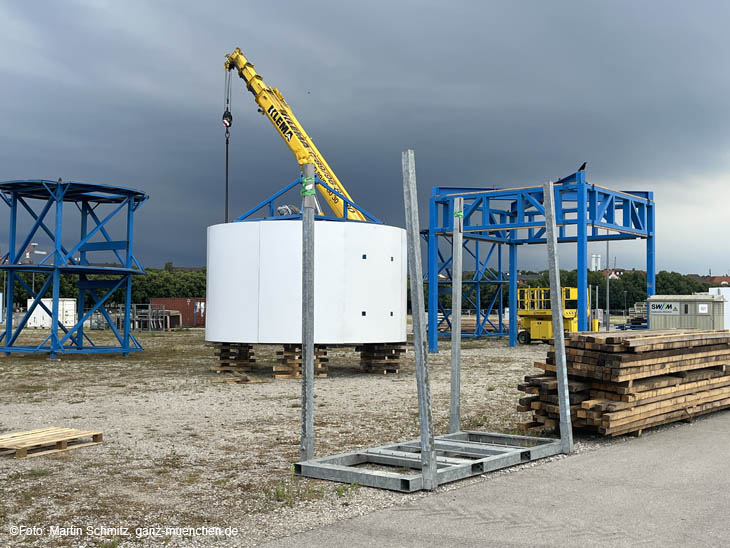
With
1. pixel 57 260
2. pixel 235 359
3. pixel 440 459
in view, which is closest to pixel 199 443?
pixel 440 459

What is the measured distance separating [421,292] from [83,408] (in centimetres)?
863

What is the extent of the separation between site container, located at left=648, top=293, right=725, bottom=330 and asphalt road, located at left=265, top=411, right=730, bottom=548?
1851cm

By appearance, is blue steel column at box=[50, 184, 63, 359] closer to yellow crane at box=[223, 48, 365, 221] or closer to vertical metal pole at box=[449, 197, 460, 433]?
yellow crane at box=[223, 48, 365, 221]

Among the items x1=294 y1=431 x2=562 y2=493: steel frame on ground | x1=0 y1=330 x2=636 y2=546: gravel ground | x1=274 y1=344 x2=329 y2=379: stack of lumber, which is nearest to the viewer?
x1=0 y1=330 x2=636 y2=546: gravel ground

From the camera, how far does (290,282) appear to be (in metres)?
18.4

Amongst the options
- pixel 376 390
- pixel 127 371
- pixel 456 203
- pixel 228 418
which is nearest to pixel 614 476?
pixel 456 203

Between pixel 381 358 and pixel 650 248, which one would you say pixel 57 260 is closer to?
pixel 381 358

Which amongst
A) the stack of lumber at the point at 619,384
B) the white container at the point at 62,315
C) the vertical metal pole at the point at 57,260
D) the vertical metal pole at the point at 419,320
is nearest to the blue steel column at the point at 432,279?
the vertical metal pole at the point at 57,260

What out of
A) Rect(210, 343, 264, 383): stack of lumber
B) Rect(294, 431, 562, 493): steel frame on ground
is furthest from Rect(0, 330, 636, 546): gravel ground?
Rect(210, 343, 264, 383): stack of lumber

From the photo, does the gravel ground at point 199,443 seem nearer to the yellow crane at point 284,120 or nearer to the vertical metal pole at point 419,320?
the vertical metal pole at point 419,320

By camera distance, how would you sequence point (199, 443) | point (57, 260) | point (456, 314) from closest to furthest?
point (456, 314)
point (199, 443)
point (57, 260)

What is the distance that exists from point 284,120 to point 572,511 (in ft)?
85.8

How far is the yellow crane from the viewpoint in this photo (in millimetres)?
30469

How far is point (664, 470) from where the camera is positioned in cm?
820
